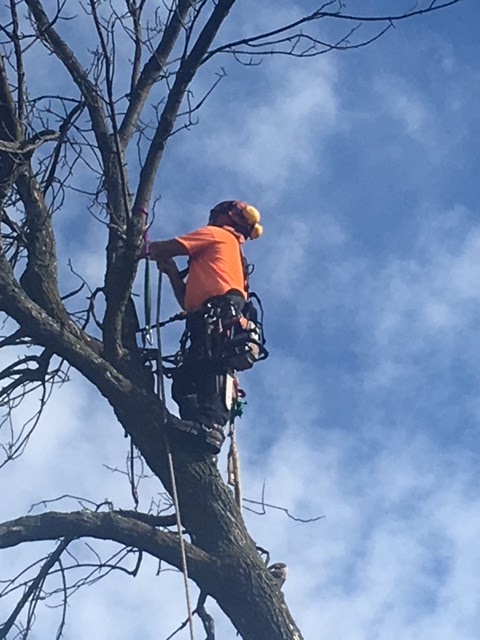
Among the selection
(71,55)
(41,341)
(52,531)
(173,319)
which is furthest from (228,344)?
(71,55)

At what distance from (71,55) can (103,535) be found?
2109mm

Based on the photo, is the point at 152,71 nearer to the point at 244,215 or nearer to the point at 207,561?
the point at 244,215

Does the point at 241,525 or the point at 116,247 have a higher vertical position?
the point at 116,247

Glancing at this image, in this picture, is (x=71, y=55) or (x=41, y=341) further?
(x=71, y=55)

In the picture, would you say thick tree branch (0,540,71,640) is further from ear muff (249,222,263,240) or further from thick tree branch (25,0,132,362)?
ear muff (249,222,263,240)

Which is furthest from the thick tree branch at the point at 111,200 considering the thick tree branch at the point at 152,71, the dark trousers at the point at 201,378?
the dark trousers at the point at 201,378

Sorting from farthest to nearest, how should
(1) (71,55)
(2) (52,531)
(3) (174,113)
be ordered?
(1) (71,55)
(3) (174,113)
(2) (52,531)

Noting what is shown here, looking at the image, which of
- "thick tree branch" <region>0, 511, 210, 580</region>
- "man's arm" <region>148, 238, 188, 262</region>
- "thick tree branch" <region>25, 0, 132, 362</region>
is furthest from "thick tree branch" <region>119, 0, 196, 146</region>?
"thick tree branch" <region>0, 511, 210, 580</region>

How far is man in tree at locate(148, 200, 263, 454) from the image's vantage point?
4.41 metres

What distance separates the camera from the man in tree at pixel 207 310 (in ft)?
14.5

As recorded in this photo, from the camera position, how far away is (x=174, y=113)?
444 cm

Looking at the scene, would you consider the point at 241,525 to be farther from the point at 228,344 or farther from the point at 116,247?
the point at 116,247

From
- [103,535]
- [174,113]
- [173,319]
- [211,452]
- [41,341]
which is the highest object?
[174,113]

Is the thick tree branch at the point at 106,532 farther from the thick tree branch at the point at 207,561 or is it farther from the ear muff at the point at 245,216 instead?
the ear muff at the point at 245,216
